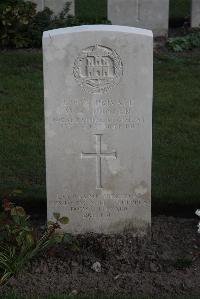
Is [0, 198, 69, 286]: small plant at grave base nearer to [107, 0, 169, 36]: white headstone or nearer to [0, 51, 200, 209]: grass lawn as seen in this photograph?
[0, 51, 200, 209]: grass lawn

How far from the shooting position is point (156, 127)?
825 centimetres

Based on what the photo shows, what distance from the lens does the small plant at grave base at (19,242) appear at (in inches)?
207

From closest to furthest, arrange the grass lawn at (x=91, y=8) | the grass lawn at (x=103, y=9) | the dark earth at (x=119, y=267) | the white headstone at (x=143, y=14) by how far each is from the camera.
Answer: the dark earth at (x=119, y=267) → the white headstone at (x=143, y=14) → the grass lawn at (x=103, y=9) → the grass lawn at (x=91, y=8)

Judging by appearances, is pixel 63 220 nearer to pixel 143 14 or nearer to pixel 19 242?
pixel 19 242

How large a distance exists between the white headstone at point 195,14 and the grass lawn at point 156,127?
135 cm

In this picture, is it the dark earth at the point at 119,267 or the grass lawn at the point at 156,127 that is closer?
the dark earth at the point at 119,267

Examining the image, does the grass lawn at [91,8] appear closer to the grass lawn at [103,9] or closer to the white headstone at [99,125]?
the grass lawn at [103,9]

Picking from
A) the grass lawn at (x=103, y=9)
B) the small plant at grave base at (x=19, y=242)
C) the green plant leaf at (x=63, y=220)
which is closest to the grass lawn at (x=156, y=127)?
the small plant at grave base at (x=19, y=242)

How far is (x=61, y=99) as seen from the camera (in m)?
5.46

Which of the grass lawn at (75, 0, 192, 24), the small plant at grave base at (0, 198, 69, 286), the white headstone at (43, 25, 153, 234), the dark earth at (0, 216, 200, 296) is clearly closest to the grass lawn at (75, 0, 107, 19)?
the grass lawn at (75, 0, 192, 24)

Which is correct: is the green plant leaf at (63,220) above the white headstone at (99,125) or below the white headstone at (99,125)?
below

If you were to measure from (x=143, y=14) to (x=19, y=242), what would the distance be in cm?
726

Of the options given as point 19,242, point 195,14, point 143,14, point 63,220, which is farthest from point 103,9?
point 19,242

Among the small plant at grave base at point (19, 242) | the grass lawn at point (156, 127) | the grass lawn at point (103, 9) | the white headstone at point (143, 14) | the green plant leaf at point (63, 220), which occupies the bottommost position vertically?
the small plant at grave base at point (19, 242)
